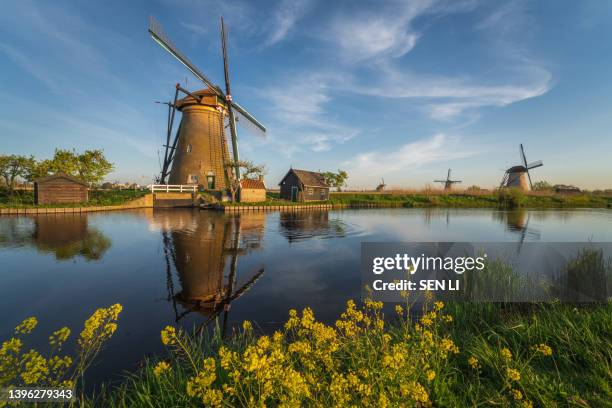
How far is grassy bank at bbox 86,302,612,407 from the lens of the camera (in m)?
2.19

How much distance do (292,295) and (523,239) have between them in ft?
49.0

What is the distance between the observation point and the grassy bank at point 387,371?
219cm

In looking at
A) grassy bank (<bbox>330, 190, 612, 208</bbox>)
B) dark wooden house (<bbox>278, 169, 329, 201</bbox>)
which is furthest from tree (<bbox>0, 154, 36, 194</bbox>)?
grassy bank (<bbox>330, 190, 612, 208</bbox>)

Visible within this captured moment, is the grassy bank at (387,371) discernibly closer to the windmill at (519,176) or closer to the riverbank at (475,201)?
the riverbank at (475,201)

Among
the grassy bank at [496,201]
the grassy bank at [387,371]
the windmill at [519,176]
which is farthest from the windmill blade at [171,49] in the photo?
the windmill at [519,176]

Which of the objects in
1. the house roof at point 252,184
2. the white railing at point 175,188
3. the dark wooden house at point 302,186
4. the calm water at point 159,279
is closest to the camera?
the calm water at point 159,279

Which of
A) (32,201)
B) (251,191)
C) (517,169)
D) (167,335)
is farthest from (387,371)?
(517,169)

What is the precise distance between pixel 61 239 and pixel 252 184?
21.3 m

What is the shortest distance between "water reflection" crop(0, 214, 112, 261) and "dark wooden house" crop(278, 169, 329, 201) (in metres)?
26.1

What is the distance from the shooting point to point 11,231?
14.5 meters

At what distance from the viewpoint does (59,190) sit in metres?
26.1

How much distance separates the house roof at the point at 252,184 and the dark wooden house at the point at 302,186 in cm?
644

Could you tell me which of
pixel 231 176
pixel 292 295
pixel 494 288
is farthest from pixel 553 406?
pixel 231 176

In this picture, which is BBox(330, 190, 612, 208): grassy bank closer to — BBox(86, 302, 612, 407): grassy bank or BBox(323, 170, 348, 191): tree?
BBox(323, 170, 348, 191): tree
